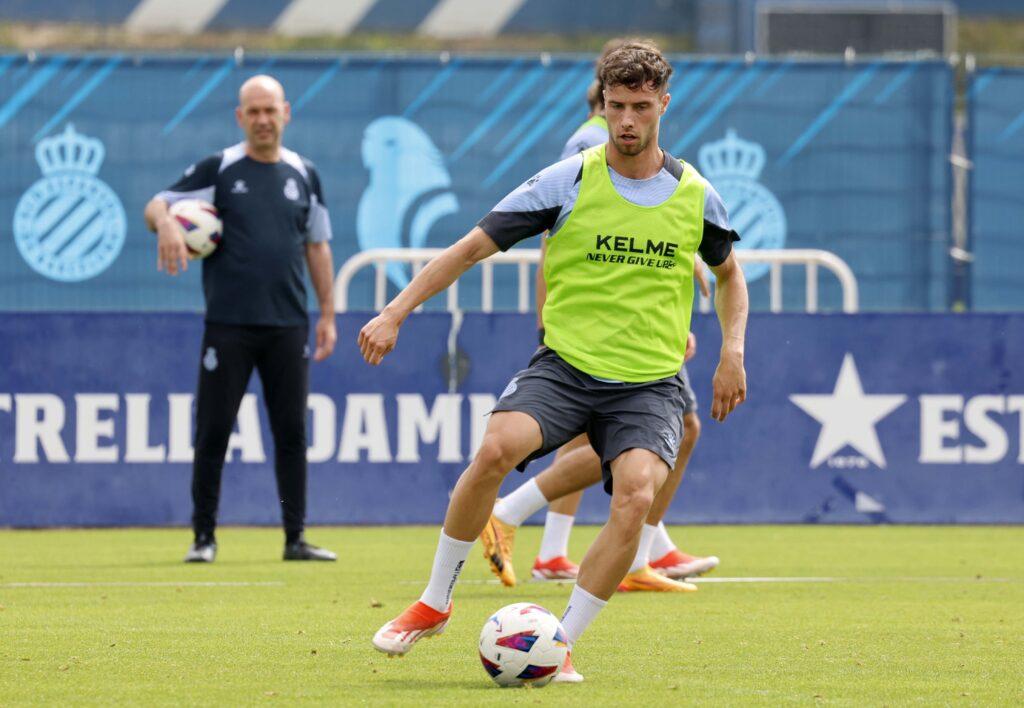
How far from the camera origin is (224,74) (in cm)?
1487

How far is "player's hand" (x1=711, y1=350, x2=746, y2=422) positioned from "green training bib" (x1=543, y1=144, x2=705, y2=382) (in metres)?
0.18

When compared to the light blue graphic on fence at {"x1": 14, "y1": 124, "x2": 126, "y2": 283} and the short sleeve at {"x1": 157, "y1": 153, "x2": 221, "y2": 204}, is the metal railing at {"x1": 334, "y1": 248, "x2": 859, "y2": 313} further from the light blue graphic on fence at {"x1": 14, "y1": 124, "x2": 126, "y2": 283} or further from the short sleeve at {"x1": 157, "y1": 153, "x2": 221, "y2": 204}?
the short sleeve at {"x1": 157, "y1": 153, "x2": 221, "y2": 204}

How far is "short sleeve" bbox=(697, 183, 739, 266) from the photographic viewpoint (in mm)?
6246

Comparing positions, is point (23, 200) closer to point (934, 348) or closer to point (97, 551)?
point (97, 551)

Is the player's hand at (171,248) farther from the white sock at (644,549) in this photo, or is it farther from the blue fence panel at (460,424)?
the blue fence panel at (460,424)

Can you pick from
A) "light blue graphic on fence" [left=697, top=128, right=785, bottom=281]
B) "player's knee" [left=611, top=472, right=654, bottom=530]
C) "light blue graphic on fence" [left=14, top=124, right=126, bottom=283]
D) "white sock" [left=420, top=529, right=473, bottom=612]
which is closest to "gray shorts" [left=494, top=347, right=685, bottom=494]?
"player's knee" [left=611, top=472, right=654, bottom=530]

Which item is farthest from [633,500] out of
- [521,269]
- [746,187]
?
[746,187]

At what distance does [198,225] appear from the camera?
9.63 meters

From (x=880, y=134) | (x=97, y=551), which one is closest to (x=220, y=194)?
(x=97, y=551)

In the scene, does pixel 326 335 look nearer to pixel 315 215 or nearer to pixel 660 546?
pixel 315 215

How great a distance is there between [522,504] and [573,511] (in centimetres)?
71

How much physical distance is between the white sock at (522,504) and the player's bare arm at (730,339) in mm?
2114

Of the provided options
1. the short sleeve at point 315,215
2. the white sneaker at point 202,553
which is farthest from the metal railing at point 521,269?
the white sneaker at point 202,553

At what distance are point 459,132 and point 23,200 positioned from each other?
10.8ft
